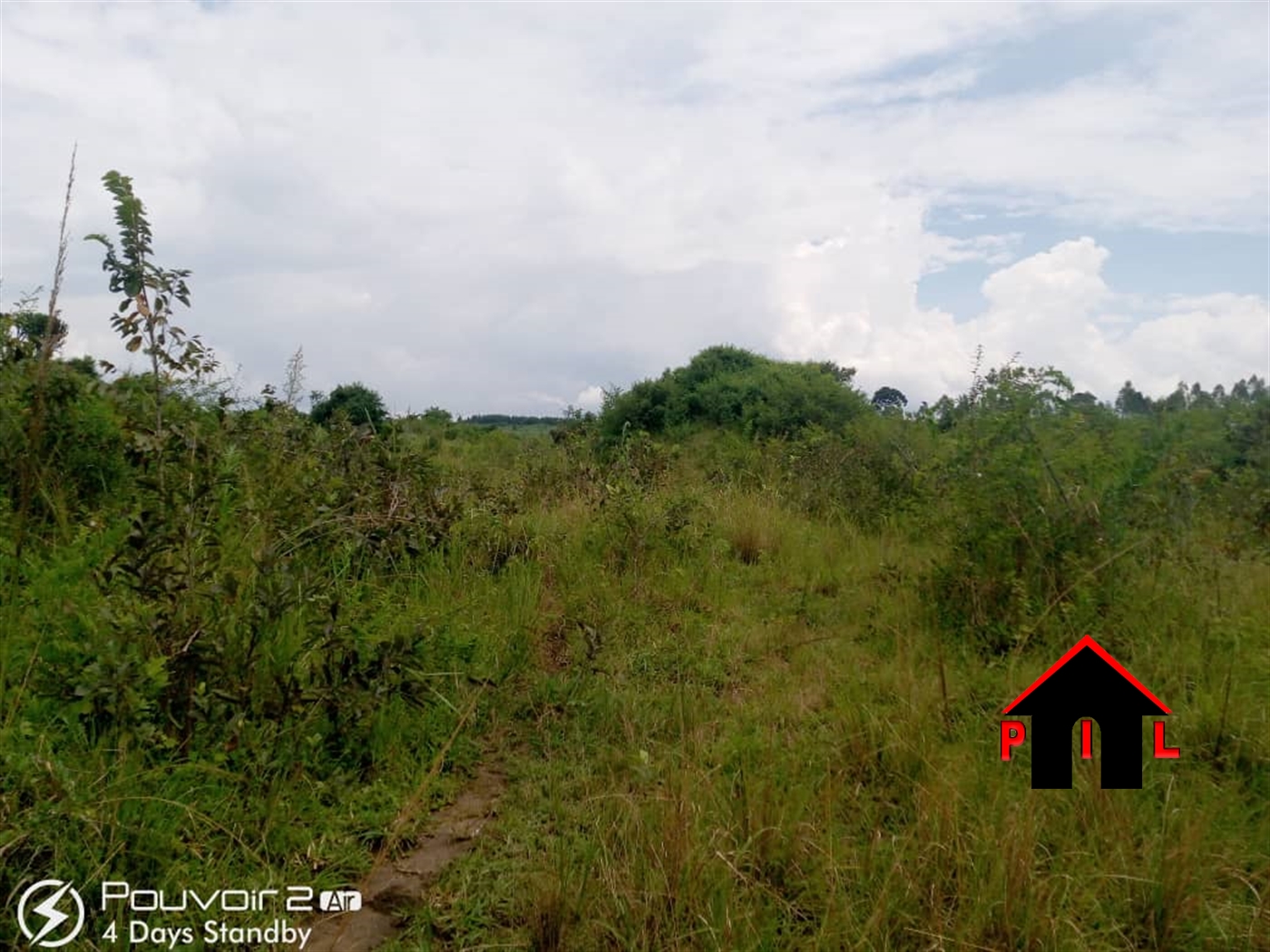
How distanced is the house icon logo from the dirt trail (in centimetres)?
185

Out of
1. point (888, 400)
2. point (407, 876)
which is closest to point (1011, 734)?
point (407, 876)

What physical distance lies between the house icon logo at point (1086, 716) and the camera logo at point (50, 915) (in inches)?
109

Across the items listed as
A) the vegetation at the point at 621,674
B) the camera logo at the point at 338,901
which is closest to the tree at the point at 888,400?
the vegetation at the point at 621,674

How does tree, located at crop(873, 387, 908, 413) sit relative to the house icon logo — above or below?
above

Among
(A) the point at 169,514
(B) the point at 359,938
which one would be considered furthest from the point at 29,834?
(A) the point at 169,514

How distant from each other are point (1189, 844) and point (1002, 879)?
0.56 m

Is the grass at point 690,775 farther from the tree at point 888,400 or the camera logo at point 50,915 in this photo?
the tree at point 888,400

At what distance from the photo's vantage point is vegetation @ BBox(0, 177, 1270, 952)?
2096 millimetres

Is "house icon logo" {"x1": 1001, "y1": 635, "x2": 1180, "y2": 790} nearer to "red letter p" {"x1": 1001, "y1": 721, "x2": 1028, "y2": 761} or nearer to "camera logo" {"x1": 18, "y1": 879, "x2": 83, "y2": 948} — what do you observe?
"red letter p" {"x1": 1001, "y1": 721, "x2": 1028, "y2": 761}

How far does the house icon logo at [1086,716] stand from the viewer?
261 cm

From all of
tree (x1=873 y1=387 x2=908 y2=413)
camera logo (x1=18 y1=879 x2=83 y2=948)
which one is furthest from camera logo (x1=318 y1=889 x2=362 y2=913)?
tree (x1=873 y1=387 x2=908 y2=413)

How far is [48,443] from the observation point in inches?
159

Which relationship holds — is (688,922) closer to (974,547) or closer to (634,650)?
(634,650)

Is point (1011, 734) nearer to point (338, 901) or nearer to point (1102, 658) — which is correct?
point (1102, 658)
